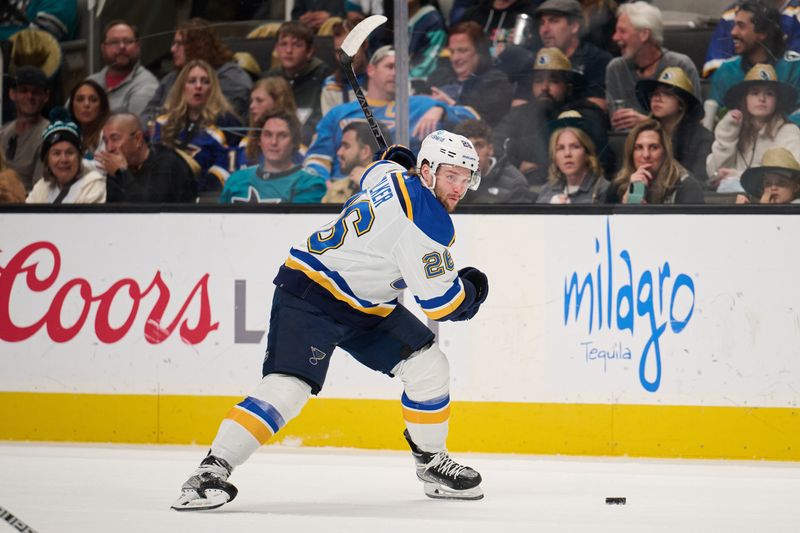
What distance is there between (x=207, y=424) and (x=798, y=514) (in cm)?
242

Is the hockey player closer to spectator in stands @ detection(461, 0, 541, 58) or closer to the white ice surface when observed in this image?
the white ice surface

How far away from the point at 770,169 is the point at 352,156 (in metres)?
1.77

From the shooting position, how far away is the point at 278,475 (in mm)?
3990

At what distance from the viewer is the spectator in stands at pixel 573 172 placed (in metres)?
4.93

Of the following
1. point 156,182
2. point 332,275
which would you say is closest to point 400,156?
point 332,275

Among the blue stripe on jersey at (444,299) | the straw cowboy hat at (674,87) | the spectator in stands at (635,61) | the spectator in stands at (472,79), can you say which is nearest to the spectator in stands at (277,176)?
the spectator in stands at (472,79)

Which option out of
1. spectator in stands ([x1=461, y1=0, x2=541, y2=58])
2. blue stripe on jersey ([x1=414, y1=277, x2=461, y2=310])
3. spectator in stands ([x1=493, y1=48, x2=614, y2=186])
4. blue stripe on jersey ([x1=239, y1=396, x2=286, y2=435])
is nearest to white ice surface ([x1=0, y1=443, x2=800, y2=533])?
blue stripe on jersey ([x1=239, y1=396, x2=286, y2=435])

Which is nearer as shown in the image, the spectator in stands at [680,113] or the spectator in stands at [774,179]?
the spectator in stands at [774,179]

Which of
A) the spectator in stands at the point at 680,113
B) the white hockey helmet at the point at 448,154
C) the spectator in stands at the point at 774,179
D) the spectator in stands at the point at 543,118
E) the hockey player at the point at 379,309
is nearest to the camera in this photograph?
the hockey player at the point at 379,309

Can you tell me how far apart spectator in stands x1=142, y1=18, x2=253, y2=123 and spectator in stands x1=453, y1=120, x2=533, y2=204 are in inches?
41.4

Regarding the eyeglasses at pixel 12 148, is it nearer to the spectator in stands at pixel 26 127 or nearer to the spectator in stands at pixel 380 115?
the spectator in stands at pixel 26 127

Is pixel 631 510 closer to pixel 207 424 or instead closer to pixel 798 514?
pixel 798 514

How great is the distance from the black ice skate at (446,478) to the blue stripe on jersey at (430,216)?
0.70 m

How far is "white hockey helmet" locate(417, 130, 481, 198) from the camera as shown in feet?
11.1
